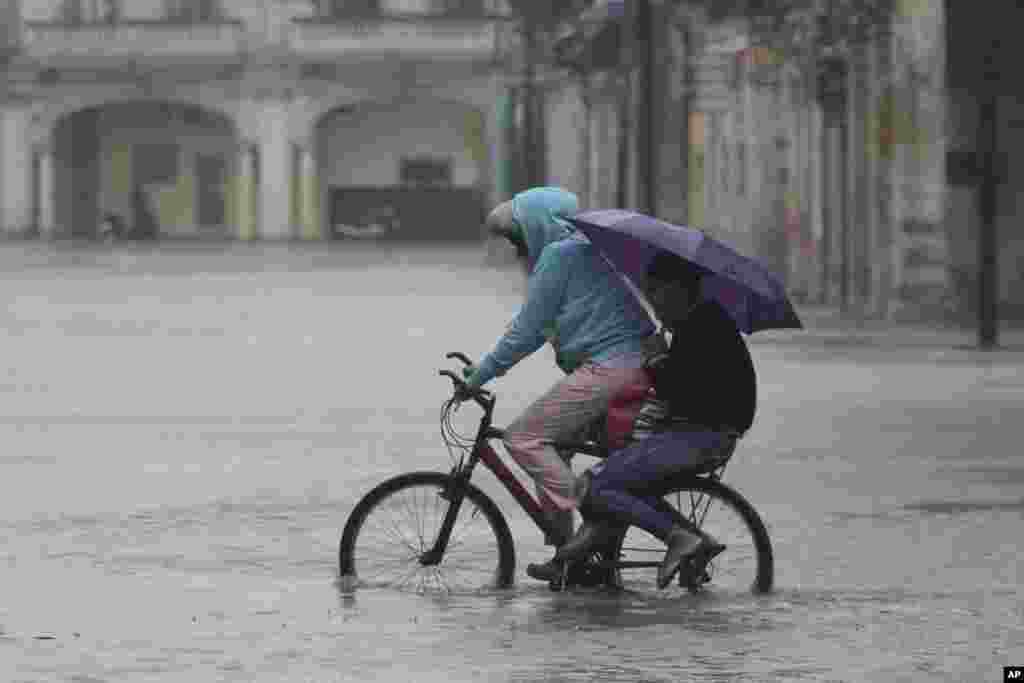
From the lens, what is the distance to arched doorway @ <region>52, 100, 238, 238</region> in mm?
89938

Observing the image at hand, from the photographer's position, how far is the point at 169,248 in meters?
75.6

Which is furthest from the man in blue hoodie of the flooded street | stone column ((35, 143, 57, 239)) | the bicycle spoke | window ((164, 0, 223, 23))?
window ((164, 0, 223, 23))

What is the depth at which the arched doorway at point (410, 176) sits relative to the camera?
87.2 meters

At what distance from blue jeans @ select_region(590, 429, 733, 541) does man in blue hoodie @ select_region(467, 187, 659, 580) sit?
0.11m

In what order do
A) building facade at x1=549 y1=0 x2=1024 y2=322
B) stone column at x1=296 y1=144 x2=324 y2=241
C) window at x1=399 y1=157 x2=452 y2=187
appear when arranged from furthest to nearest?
window at x1=399 y1=157 x2=452 y2=187 → stone column at x1=296 y1=144 x2=324 y2=241 → building facade at x1=549 y1=0 x2=1024 y2=322

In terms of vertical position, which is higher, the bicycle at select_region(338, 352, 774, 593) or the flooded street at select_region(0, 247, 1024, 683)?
the bicycle at select_region(338, 352, 774, 593)

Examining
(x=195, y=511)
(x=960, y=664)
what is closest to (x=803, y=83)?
(x=195, y=511)

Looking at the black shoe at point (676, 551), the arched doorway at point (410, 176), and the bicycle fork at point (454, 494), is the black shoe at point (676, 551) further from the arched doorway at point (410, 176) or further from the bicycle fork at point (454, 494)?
the arched doorway at point (410, 176)

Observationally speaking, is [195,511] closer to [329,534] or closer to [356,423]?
[329,534]

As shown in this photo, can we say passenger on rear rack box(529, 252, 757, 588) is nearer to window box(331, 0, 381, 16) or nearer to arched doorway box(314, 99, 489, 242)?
arched doorway box(314, 99, 489, 242)

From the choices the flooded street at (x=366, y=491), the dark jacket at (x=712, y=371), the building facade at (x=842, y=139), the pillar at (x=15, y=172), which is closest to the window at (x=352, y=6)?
the pillar at (x=15, y=172)

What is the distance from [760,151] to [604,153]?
2231 cm

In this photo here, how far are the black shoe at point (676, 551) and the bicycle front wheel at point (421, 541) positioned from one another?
0.63 metres

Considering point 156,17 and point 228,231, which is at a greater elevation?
point 156,17
